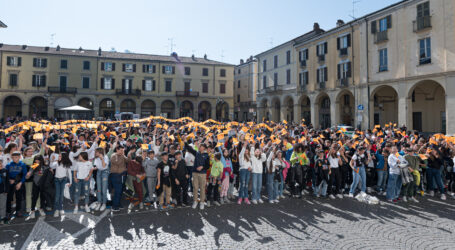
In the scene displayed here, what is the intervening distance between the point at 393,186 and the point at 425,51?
1916cm

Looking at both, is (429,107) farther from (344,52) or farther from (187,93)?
(187,93)

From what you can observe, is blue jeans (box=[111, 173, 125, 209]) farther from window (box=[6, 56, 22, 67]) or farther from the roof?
window (box=[6, 56, 22, 67])

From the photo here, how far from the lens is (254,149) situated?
881 cm

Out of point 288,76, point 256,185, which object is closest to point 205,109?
point 288,76

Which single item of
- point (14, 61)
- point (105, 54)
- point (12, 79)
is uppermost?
point (105, 54)

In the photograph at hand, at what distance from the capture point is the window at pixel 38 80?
1730 inches

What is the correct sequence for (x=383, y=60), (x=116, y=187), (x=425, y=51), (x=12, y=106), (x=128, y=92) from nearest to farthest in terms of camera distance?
(x=116, y=187)
(x=425, y=51)
(x=383, y=60)
(x=12, y=106)
(x=128, y=92)

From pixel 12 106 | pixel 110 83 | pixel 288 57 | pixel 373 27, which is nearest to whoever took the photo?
pixel 373 27

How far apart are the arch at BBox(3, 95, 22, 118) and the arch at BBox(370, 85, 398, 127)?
166 ft

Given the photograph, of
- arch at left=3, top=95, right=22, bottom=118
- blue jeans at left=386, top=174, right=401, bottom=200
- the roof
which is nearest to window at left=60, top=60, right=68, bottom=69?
the roof

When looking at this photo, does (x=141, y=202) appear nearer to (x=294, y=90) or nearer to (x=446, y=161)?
(x=446, y=161)

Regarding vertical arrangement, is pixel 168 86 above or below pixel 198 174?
above

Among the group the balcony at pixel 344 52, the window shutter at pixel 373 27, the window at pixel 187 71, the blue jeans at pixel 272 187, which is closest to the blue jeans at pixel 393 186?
the blue jeans at pixel 272 187

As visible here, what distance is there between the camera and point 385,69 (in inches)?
1001
